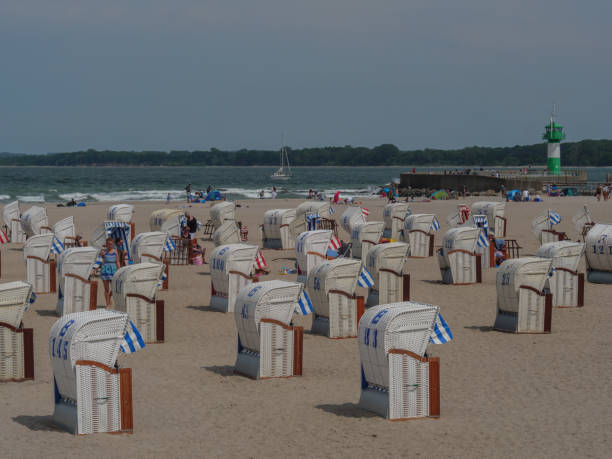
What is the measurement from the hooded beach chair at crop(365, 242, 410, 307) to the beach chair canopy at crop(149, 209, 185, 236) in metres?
10.3

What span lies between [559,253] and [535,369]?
17.5ft

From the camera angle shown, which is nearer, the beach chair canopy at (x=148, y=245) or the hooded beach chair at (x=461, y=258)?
the beach chair canopy at (x=148, y=245)

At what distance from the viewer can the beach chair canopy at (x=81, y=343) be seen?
8258mm

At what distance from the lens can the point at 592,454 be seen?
7.99 m

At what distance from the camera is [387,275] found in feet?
51.9

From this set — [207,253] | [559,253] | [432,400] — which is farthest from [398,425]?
[207,253]

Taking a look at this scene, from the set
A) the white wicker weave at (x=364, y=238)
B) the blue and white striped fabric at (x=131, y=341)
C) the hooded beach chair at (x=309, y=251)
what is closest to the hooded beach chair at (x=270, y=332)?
the blue and white striped fabric at (x=131, y=341)

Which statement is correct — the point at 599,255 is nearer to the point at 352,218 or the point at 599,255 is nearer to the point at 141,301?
the point at 352,218

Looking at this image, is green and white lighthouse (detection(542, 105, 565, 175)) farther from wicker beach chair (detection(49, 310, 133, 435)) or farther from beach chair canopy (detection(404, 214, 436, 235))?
wicker beach chair (detection(49, 310, 133, 435))

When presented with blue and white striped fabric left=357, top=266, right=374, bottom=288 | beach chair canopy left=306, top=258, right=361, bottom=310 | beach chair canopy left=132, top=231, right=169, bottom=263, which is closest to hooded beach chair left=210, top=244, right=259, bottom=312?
blue and white striped fabric left=357, top=266, right=374, bottom=288

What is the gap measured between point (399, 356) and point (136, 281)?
554 cm

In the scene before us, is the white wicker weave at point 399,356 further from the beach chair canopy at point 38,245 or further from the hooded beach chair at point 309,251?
the beach chair canopy at point 38,245

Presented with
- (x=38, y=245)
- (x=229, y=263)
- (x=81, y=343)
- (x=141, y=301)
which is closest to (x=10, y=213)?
(x=38, y=245)

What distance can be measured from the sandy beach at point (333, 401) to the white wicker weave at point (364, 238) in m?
6.11
